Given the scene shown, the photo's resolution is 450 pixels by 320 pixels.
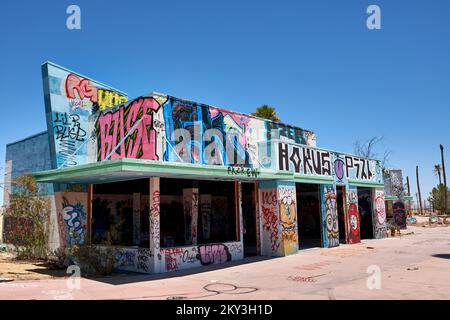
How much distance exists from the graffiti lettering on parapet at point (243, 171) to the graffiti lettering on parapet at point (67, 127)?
7729 millimetres

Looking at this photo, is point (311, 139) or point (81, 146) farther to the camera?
point (311, 139)

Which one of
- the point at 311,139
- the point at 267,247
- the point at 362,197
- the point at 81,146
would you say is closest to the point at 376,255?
the point at 267,247

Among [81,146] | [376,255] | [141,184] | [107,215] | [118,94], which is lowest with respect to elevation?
[376,255]

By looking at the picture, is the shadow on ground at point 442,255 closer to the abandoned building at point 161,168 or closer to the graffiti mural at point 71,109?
the abandoned building at point 161,168

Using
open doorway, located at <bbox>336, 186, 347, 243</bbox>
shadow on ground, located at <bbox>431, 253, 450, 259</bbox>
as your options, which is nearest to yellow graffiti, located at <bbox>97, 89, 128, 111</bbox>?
open doorway, located at <bbox>336, 186, 347, 243</bbox>

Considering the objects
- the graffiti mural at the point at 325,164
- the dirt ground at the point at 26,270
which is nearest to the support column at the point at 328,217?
the graffiti mural at the point at 325,164

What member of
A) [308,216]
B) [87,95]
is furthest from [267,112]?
[87,95]

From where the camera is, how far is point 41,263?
1669 centimetres

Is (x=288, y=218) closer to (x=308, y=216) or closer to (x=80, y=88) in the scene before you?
(x=80, y=88)

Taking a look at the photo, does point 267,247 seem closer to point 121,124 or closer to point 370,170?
point 121,124

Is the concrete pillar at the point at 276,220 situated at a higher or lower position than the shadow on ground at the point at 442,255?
higher

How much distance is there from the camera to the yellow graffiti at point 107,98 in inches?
734

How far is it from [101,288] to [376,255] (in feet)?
40.0

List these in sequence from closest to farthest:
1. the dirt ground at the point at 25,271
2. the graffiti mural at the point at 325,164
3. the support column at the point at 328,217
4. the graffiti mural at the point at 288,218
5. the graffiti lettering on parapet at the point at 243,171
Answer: the dirt ground at the point at 25,271, the graffiti lettering on parapet at the point at 243,171, the graffiti mural at the point at 288,218, the graffiti mural at the point at 325,164, the support column at the point at 328,217
